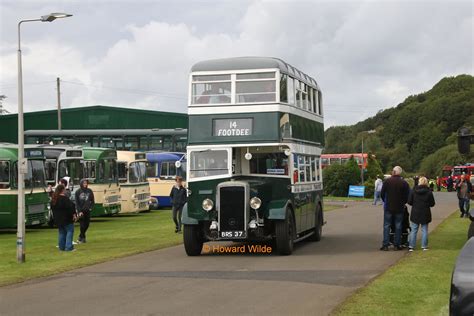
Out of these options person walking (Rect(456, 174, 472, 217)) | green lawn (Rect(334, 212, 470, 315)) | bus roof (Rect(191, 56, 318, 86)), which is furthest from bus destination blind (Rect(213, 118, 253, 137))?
person walking (Rect(456, 174, 472, 217))

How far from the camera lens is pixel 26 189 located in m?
29.0

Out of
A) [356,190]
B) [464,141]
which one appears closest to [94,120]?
[356,190]

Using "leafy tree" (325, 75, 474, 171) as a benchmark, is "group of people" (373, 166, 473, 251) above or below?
below

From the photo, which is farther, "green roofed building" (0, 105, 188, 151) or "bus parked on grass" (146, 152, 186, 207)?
"green roofed building" (0, 105, 188, 151)

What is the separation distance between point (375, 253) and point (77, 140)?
33.5m

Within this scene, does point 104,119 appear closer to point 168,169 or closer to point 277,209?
point 168,169

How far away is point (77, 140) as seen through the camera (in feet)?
163

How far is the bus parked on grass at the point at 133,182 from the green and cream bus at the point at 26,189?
9.02m

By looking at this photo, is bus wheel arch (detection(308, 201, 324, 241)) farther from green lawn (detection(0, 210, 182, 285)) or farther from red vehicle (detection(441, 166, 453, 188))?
red vehicle (detection(441, 166, 453, 188))

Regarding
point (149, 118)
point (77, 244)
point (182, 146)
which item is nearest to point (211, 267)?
point (77, 244)

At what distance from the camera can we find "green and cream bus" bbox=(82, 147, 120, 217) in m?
34.9

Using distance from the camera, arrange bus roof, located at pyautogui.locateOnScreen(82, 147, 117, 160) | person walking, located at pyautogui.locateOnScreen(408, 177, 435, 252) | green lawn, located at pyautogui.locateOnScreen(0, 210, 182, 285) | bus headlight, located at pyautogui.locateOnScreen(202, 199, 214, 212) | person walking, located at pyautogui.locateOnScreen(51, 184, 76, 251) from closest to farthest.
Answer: green lawn, located at pyautogui.locateOnScreen(0, 210, 182, 285)
bus headlight, located at pyautogui.locateOnScreen(202, 199, 214, 212)
person walking, located at pyautogui.locateOnScreen(408, 177, 435, 252)
person walking, located at pyautogui.locateOnScreen(51, 184, 76, 251)
bus roof, located at pyautogui.locateOnScreen(82, 147, 117, 160)

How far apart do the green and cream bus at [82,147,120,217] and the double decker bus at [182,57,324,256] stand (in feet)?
53.0

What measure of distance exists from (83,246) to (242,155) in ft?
18.7
